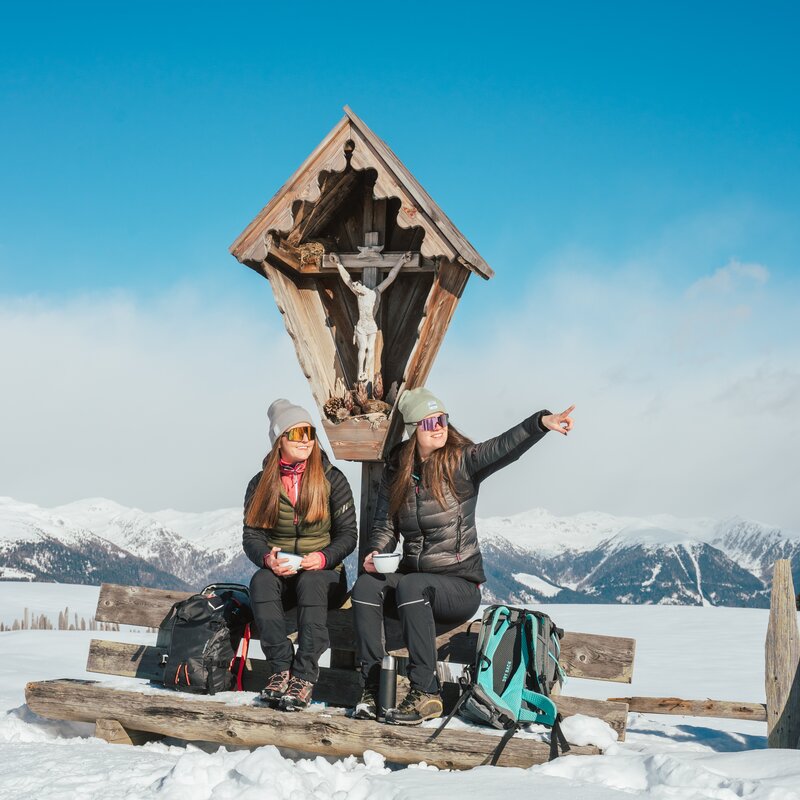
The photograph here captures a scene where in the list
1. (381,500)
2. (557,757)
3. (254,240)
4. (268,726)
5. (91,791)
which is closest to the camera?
(91,791)

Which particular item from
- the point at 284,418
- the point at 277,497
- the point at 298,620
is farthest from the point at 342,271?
the point at 298,620

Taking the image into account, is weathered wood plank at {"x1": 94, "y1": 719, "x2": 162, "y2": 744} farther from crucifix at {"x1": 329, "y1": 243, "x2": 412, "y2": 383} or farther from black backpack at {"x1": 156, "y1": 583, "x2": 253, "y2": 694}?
crucifix at {"x1": 329, "y1": 243, "x2": 412, "y2": 383}

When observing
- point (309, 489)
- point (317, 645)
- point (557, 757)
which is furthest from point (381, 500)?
point (557, 757)

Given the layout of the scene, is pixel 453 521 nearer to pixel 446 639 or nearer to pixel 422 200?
pixel 446 639

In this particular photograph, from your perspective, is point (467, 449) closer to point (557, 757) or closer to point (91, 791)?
point (557, 757)

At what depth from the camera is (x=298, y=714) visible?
178 inches

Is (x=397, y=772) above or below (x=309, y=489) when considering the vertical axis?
below

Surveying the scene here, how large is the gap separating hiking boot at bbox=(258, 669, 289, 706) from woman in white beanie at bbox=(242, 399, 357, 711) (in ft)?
0.62

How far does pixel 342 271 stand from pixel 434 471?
6.53 feet

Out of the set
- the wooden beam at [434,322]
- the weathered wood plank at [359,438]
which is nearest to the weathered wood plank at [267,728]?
the weathered wood plank at [359,438]

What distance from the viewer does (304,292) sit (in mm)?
6613

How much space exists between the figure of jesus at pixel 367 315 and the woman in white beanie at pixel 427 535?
98cm

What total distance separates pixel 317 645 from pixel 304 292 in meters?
2.82

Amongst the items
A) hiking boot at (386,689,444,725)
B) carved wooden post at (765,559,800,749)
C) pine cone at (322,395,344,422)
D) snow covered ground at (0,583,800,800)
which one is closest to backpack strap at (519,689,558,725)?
snow covered ground at (0,583,800,800)
